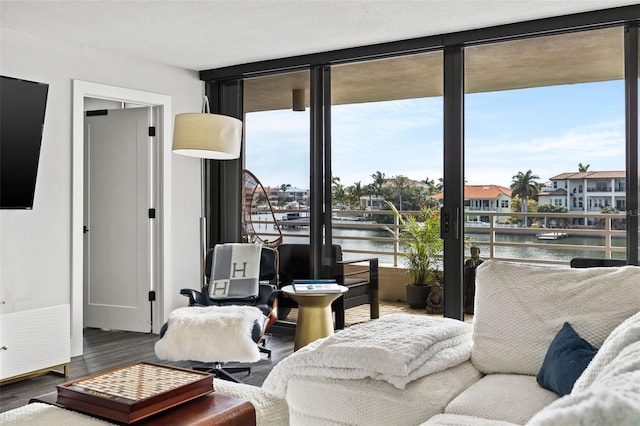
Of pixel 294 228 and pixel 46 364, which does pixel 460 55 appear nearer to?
pixel 294 228

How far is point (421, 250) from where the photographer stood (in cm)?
489

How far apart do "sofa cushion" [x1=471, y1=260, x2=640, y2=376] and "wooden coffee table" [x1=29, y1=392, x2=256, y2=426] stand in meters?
1.11

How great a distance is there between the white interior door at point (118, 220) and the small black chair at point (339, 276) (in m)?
1.29

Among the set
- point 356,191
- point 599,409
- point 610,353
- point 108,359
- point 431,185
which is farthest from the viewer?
point 356,191

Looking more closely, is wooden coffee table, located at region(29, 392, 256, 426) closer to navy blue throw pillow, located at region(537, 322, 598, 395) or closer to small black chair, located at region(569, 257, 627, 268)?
navy blue throw pillow, located at region(537, 322, 598, 395)

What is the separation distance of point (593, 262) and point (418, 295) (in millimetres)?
1337

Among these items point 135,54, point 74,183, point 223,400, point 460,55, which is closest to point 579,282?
point 223,400

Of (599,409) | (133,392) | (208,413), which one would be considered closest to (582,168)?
(208,413)

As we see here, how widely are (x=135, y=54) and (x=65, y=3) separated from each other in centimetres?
136

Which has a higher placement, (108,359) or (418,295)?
(418,295)

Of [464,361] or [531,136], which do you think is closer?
[464,361]

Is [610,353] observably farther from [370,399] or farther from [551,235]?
[551,235]

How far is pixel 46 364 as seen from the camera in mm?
4203

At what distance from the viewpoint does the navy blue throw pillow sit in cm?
210
